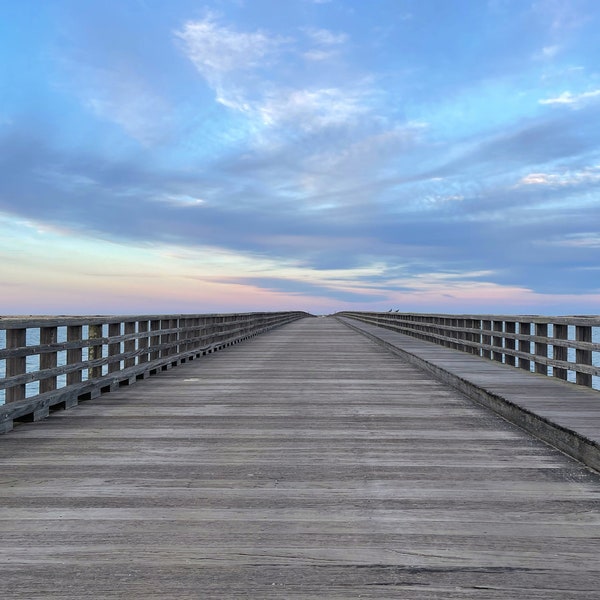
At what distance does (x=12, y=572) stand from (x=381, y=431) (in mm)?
4779

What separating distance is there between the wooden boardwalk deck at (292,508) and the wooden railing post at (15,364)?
1.67 feet

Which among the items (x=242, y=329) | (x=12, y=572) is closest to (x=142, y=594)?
(x=12, y=572)

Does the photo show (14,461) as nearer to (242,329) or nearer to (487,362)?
(487,362)

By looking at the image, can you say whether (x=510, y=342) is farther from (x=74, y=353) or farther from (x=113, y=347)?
(x=74, y=353)

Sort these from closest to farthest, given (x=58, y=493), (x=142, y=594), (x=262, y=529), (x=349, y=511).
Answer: (x=142, y=594), (x=262, y=529), (x=349, y=511), (x=58, y=493)

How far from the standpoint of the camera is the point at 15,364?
25.3 ft

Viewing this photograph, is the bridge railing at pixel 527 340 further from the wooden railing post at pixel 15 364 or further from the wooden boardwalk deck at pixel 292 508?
the wooden railing post at pixel 15 364

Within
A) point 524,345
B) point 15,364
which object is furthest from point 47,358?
point 524,345

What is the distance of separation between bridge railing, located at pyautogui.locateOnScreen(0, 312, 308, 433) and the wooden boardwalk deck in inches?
17.7

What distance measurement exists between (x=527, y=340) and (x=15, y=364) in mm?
9368

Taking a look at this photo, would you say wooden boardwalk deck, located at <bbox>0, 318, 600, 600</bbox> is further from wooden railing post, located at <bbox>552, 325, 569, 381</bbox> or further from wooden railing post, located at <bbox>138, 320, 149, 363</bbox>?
wooden railing post, located at <bbox>138, 320, 149, 363</bbox>

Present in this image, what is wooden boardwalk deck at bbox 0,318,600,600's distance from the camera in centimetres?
340

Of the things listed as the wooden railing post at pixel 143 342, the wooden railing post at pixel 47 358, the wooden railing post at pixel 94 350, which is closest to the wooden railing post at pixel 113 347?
the wooden railing post at pixel 94 350

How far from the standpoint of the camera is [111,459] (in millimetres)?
6055
